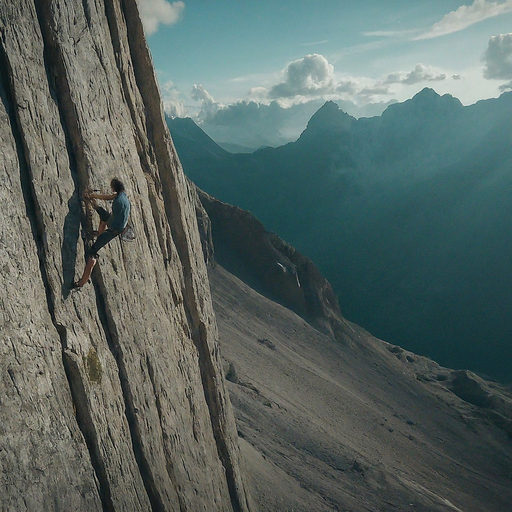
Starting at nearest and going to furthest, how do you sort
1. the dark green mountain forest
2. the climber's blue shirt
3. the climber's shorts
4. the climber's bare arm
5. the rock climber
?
the rock climber
the climber's shorts
the climber's blue shirt
the climber's bare arm
the dark green mountain forest

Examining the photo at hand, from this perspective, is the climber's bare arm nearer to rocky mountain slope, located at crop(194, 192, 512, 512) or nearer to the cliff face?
the cliff face

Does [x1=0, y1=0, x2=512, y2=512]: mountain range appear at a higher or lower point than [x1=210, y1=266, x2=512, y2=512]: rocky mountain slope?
higher

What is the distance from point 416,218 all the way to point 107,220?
514 feet

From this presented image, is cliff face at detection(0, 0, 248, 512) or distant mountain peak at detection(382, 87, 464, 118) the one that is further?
distant mountain peak at detection(382, 87, 464, 118)

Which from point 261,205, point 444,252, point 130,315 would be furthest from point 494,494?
point 261,205

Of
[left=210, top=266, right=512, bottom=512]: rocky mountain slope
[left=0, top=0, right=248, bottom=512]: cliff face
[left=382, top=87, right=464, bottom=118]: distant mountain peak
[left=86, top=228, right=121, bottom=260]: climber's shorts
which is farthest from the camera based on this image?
[left=382, top=87, right=464, bottom=118]: distant mountain peak

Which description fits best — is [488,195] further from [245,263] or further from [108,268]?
[108,268]

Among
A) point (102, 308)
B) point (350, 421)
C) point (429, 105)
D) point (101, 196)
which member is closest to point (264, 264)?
point (350, 421)

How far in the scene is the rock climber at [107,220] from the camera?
8382mm

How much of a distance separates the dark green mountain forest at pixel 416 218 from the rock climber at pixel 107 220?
327 feet

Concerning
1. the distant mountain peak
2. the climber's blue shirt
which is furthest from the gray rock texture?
the distant mountain peak

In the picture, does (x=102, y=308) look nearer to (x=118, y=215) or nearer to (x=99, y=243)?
(x=99, y=243)

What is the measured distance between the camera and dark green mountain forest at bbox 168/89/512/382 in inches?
4198

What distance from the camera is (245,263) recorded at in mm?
60531
